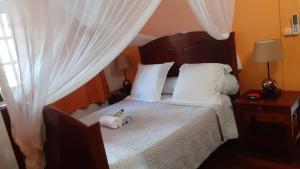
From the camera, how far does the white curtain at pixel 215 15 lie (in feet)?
6.94

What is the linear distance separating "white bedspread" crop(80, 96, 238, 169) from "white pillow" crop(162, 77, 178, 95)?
14.1 inches

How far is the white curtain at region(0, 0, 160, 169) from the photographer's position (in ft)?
4.22

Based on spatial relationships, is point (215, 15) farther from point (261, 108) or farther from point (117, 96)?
point (117, 96)

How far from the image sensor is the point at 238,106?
2.43 metres

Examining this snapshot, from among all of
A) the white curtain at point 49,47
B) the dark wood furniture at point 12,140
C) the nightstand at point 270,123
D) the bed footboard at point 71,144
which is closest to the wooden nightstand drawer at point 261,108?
the nightstand at point 270,123

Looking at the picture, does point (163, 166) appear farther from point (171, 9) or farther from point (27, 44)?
point (171, 9)

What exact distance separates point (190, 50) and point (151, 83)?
61 cm

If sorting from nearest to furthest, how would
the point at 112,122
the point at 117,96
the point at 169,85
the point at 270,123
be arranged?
1. the point at 112,122
2. the point at 270,123
3. the point at 169,85
4. the point at 117,96

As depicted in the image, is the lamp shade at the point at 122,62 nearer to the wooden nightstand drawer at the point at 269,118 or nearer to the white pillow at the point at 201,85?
the white pillow at the point at 201,85

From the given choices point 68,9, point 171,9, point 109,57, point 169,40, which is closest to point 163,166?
point 109,57

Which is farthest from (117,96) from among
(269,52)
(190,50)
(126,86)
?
(269,52)

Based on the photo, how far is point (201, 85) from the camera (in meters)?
2.56

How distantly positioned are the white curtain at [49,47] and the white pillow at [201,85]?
110cm

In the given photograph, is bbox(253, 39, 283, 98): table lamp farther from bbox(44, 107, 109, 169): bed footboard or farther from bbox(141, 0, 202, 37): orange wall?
bbox(44, 107, 109, 169): bed footboard
